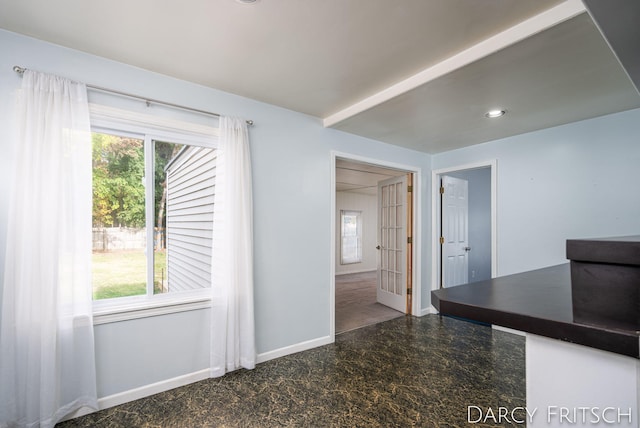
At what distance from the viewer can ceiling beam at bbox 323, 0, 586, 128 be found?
1632 millimetres

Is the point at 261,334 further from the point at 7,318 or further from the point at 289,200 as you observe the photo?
the point at 7,318

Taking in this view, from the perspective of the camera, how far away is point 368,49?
2.06 meters

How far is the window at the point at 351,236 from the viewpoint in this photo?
8.51 m

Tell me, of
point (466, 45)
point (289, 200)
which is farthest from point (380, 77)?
point (289, 200)

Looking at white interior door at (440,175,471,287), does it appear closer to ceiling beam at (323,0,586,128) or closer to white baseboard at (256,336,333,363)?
white baseboard at (256,336,333,363)

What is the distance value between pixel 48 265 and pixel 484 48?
10.7 feet

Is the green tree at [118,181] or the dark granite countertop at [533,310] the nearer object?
the dark granite countertop at [533,310]

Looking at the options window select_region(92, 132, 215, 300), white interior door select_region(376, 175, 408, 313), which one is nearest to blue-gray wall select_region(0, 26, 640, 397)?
window select_region(92, 132, 215, 300)

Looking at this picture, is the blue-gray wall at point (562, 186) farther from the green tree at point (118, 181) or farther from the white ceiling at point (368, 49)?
the green tree at point (118, 181)

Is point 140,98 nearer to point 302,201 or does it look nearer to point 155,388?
point 302,201

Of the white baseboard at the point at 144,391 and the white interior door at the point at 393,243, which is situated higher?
the white interior door at the point at 393,243

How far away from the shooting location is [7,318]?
185 centimetres

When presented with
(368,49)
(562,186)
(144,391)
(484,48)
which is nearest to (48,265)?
(144,391)

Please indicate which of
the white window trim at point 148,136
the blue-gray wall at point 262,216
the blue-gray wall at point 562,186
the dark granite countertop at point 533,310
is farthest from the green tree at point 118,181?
the blue-gray wall at point 562,186
